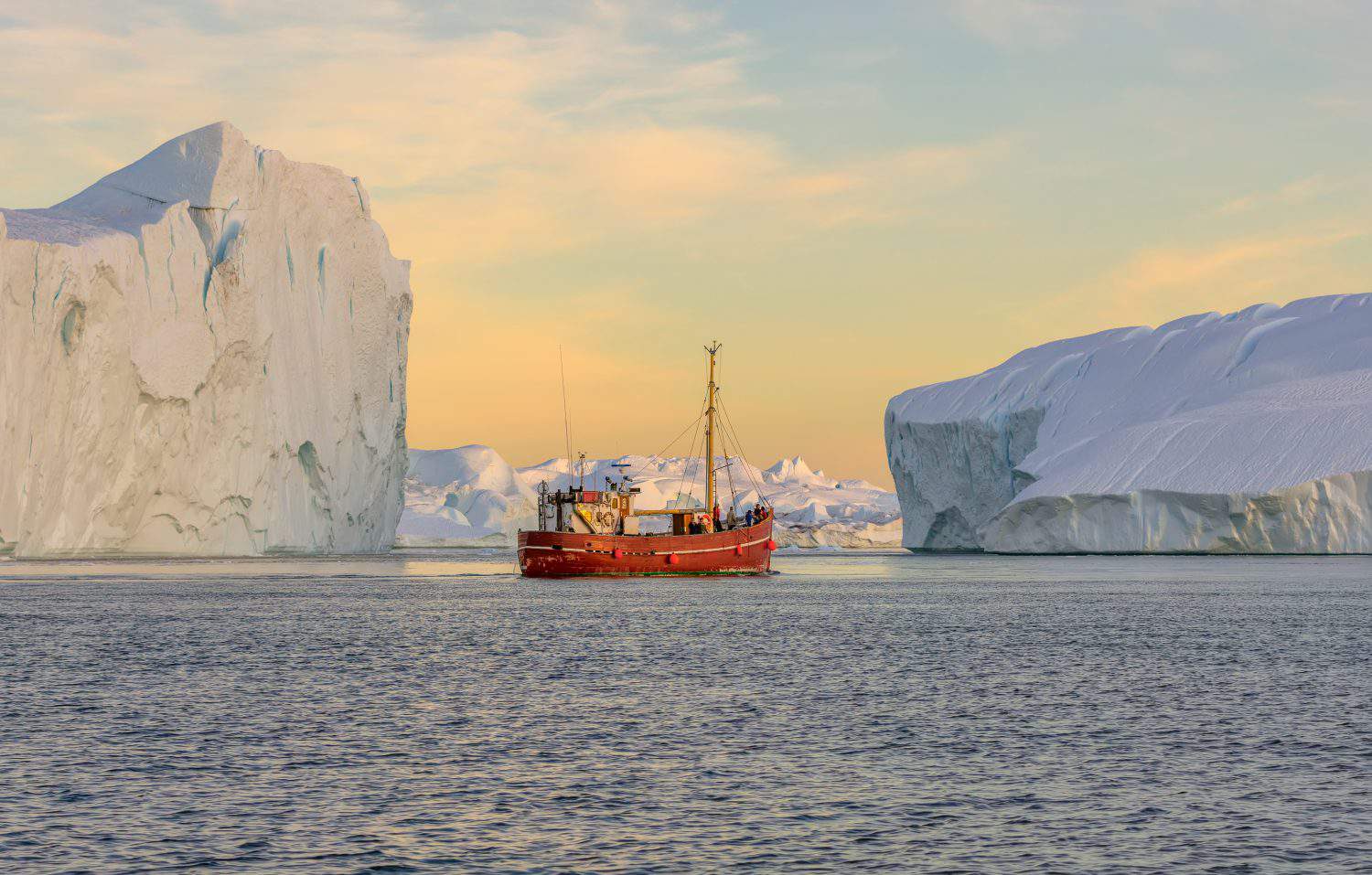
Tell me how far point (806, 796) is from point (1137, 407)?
87.5m

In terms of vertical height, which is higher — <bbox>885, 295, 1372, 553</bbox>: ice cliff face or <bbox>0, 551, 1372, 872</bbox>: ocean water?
<bbox>885, 295, 1372, 553</bbox>: ice cliff face

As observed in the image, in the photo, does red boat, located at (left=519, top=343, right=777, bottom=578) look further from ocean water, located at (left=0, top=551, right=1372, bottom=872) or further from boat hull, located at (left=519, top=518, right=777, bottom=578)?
ocean water, located at (left=0, top=551, right=1372, bottom=872)

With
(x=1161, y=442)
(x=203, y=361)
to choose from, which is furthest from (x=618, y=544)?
(x=1161, y=442)

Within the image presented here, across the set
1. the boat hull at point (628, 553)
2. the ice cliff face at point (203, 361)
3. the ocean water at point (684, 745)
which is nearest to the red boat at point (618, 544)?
the boat hull at point (628, 553)

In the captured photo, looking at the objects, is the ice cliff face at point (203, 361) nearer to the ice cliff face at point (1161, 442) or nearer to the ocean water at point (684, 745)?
the ocean water at point (684, 745)

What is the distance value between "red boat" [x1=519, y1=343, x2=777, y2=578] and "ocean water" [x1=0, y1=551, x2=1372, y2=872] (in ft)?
81.7

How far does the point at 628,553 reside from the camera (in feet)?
203

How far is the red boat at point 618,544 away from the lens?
2404 inches

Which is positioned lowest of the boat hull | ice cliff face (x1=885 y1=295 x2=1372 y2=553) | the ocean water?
the ocean water

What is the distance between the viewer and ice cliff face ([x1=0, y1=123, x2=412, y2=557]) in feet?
212

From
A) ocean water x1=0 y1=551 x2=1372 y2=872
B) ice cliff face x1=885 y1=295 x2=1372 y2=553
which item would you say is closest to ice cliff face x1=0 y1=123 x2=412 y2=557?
ocean water x1=0 y1=551 x2=1372 y2=872

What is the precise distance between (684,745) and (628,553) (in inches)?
1803

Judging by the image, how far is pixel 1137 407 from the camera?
96000 millimetres

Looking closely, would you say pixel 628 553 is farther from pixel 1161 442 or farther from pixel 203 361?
pixel 1161 442
